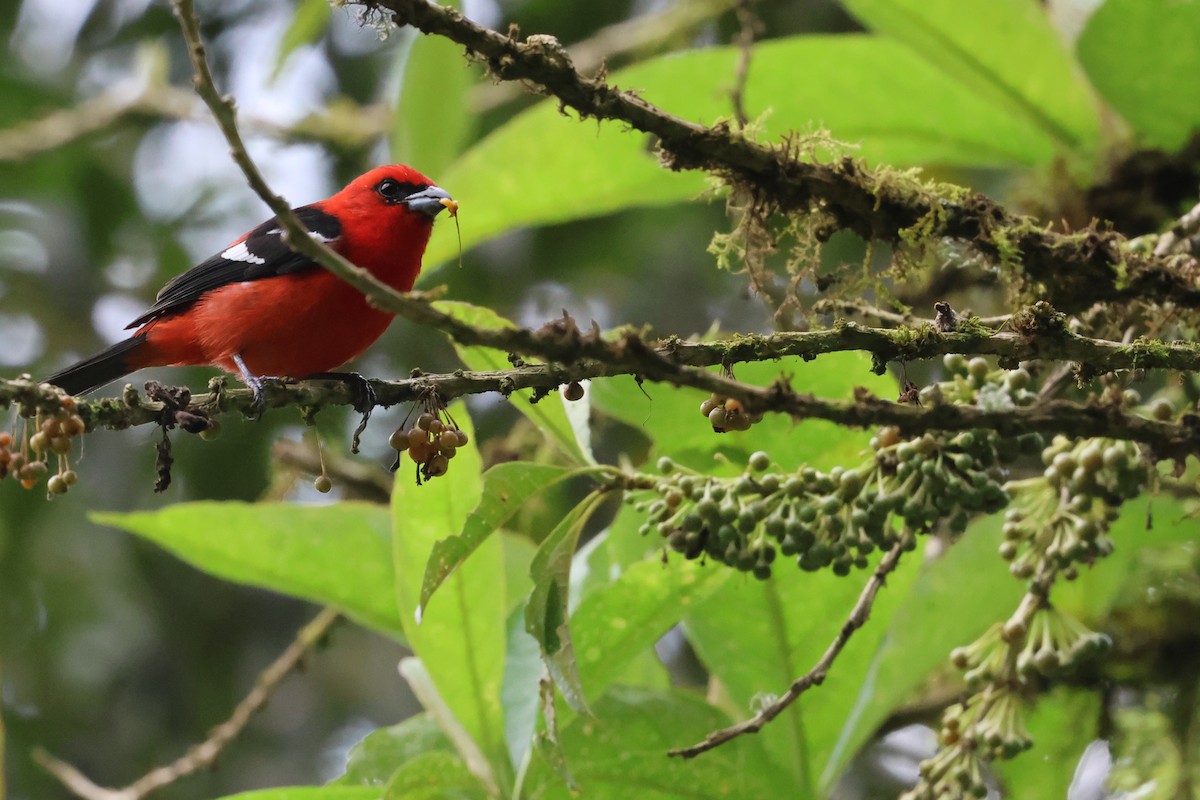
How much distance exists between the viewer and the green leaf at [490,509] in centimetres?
233

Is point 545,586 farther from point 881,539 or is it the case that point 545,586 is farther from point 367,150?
point 367,150

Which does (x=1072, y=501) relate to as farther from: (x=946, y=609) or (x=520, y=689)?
(x=520, y=689)

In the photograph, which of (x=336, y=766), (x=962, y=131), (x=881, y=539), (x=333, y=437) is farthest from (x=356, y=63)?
(x=881, y=539)

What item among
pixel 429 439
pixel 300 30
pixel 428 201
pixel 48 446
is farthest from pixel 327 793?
pixel 300 30

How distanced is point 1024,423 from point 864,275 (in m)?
0.74

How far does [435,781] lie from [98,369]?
1.68 m

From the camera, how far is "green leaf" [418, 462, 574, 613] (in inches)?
91.7

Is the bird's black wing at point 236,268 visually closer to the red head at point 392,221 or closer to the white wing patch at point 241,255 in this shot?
the white wing patch at point 241,255

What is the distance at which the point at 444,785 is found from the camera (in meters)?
2.71

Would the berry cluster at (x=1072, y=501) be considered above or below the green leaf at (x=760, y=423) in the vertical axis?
below

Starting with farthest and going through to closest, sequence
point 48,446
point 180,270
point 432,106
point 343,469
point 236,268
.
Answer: point 180,270 → point 343,469 → point 432,106 → point 236,268 → point 48,446

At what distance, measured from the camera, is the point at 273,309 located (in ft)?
11.7

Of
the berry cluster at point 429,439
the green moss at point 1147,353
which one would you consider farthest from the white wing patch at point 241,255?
the green moss at point 1147,353

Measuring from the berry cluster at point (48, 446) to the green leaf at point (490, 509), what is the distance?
2.29ft
